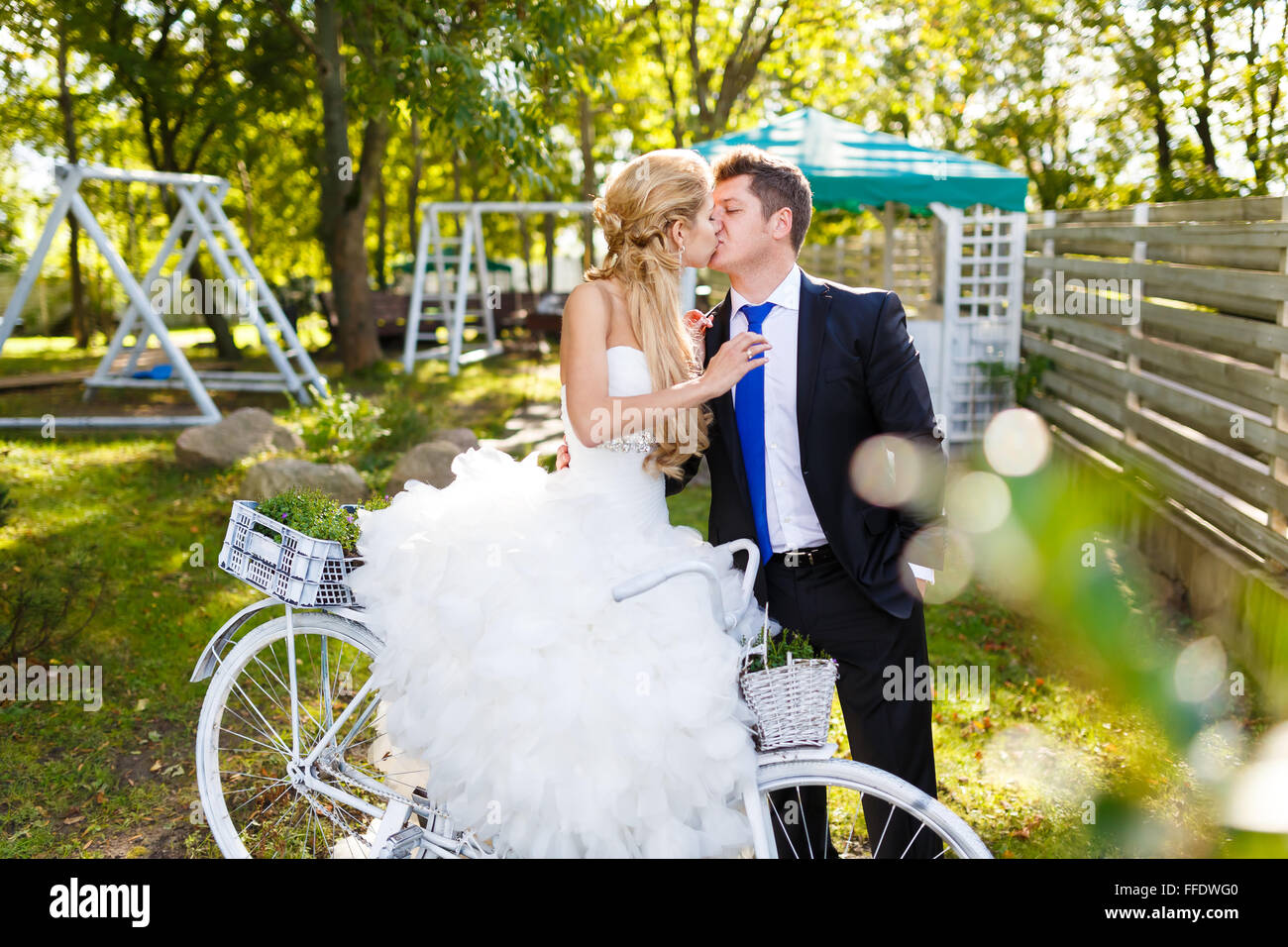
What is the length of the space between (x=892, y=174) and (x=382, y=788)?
7.88m

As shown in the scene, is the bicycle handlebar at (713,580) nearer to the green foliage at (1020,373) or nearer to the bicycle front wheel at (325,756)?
the bicycle front wheel at (325,756)

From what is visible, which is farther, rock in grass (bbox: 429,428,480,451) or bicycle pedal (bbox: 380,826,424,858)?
rock in grass (bbox: 429,428,480,451)

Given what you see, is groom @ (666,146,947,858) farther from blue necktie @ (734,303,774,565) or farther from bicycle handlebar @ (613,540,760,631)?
bicycle handlebar @ (613,540,760,631)

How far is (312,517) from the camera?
291 centimetres

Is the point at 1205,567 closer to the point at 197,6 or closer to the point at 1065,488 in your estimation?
the point at 1065,488

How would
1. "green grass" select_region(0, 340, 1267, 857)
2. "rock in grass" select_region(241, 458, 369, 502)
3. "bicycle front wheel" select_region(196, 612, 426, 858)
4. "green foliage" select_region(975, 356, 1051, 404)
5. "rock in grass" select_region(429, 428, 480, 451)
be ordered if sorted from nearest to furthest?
"bicycle front wheel" select_region(196, 612, 426, 858)
"green grass" select_region(0, 340, 1267, 857)
"rock in grass" select_region(241, 458, 369, 502)
"rock in grass" select_region(429, 428, 480, 451)
"green foliage" select_region(975, 356, 1051, 404)

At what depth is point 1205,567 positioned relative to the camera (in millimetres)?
5703

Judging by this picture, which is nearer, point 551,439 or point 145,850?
point 145,850

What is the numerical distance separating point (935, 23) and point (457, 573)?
18943 millimetres

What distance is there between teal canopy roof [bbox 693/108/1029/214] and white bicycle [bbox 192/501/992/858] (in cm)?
683

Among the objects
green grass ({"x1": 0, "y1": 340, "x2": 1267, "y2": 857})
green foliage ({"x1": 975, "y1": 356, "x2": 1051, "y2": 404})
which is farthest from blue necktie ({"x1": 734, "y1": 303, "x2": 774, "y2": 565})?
green foliage ({"x1": 975, "y1": 356, "x2": 1051, "y2": 404})

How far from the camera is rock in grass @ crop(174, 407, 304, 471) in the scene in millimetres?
8734

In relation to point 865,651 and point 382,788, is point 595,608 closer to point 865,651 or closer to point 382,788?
point 865,651

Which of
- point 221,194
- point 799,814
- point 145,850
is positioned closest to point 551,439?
point 221,194
